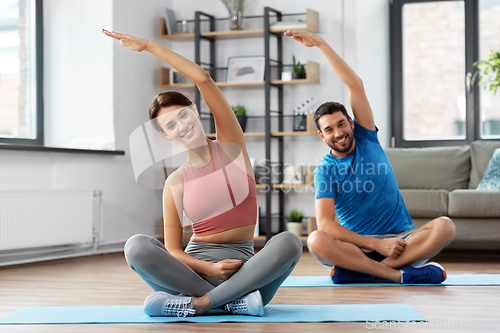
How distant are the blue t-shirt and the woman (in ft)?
2.66

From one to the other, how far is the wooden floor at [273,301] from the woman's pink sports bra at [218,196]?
1.11ft

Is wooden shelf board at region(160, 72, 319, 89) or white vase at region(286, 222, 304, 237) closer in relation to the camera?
white vase at region(286, 222, 304, 237)

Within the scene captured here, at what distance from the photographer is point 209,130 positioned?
513cm

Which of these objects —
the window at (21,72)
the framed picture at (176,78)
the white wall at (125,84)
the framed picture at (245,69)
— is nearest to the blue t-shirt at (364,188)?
the white wall at (125,84)

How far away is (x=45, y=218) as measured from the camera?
13.1 feet

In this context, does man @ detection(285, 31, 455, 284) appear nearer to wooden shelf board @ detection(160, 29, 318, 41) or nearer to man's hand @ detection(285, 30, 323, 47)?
man's hand @ detection(285, 30, 323, 47)

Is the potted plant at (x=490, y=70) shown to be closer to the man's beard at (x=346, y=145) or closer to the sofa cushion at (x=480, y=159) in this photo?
the sofa cushion at (x=480, y=159)

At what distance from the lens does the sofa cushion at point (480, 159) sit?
4.34 meters

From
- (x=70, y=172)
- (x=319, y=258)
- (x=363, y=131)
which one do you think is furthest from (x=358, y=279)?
(x=70, y=172)

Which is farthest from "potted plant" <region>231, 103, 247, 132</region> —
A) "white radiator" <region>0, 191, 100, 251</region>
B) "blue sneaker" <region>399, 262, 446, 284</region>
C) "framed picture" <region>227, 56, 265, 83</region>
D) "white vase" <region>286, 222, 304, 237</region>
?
"blue sneaker" <region>399, 262, 446, 284</region>

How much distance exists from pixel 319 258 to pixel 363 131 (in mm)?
629

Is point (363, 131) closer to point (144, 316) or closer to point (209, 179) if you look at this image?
point (209, 179)

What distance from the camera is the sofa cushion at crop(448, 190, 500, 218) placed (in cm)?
367

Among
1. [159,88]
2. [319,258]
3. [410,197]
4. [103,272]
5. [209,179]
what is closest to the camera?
[209,179]
